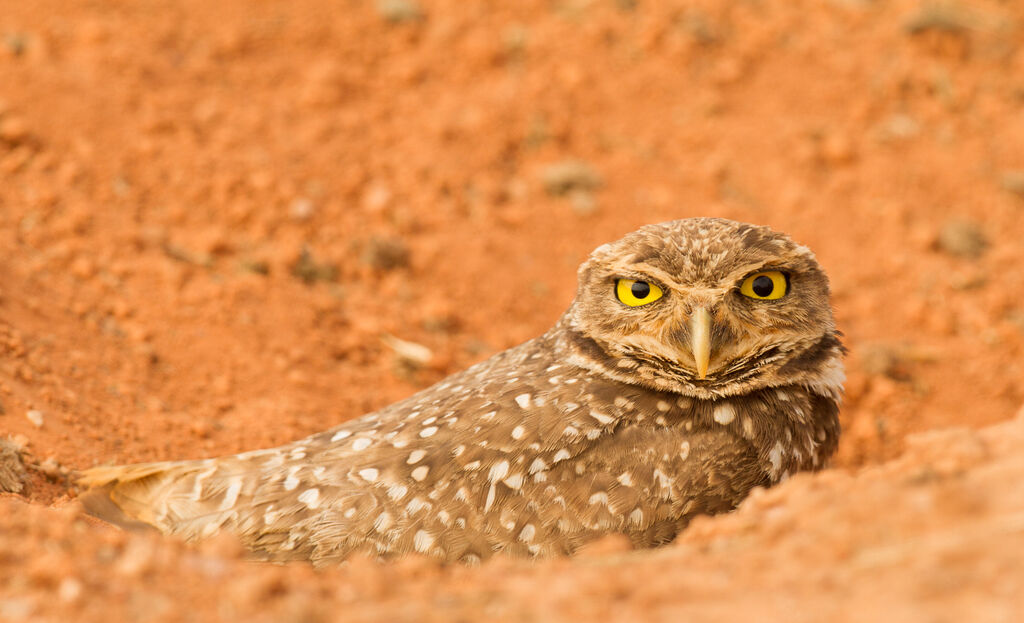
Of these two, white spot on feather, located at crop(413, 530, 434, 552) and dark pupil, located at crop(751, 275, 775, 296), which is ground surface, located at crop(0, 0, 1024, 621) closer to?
white spot on feather, located at crop(413, 530, 434, 552)

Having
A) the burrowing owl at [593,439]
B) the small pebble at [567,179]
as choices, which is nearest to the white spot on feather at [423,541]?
the burrowing owl at [593,439]

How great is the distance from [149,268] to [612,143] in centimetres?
385

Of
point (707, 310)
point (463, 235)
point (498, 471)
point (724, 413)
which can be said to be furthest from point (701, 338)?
point (463, 235)

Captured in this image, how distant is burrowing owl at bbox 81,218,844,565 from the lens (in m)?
3.05

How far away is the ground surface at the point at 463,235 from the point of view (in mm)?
2086

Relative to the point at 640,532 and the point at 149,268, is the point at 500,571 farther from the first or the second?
the point at 149,268

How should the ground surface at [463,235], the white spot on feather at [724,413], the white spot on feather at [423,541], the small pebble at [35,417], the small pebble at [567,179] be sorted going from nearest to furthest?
the ground surface at [463,235]
the white spot on feather at [423,541]
the white spot on feather at [724,413]
the small pebble at [35,417]
the small pebble at [567,179]

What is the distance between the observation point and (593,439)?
3162 millimetres

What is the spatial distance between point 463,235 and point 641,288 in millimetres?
3351

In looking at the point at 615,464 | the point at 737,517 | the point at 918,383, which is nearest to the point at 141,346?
the point at 615,464

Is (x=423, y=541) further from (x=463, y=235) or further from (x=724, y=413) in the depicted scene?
(x=463, y=235)

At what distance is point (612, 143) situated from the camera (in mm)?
7461

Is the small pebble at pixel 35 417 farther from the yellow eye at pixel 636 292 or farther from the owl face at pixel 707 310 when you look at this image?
the yellow eye at pixel 636 292

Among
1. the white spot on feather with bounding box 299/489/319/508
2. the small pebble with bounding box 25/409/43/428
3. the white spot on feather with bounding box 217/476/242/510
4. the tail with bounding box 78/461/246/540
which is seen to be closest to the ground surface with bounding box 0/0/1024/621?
the small pebble with bounding box 25/409/43/428
